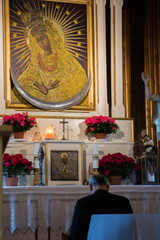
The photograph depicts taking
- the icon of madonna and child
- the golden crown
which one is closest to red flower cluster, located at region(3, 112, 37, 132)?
the icon of madonna and child

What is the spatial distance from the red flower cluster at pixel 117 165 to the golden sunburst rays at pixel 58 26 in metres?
2.42

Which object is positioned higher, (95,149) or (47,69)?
(47,69)

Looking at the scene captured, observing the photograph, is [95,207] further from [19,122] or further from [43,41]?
[43,41]

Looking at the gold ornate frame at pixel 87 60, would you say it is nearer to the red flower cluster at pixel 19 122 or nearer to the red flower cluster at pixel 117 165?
the red flower cluster at pixel 19 122

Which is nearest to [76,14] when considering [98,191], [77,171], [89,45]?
[89,45]

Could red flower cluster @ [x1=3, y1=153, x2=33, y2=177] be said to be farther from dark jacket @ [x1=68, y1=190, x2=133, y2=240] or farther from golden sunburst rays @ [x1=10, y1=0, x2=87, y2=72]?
dark jacket @ [x1=68, y1=190, x2=133, y2=240]

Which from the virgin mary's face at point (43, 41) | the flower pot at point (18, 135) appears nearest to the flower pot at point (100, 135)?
the flower pot at point (18, 135)

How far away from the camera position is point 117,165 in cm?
→ 711

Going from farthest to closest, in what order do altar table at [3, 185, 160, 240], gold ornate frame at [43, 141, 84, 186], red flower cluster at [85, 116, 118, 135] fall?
1. red flower cluster at [85, 116, 118, 135]
2. gold ornate frame at [43, 141, 84, 186]
3. altar table at [3, 185, 160, 240]

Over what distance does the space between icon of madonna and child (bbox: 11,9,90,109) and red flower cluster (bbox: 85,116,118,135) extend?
2.64 feet

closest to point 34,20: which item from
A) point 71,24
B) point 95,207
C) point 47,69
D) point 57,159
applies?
point 71,24

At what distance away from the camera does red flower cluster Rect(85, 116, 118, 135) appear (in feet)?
25.5

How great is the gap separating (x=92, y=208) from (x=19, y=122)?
3767 mm

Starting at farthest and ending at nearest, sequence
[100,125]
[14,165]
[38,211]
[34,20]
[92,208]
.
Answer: [34,20], [100,125], [14,165], [38,211], [92,208]
